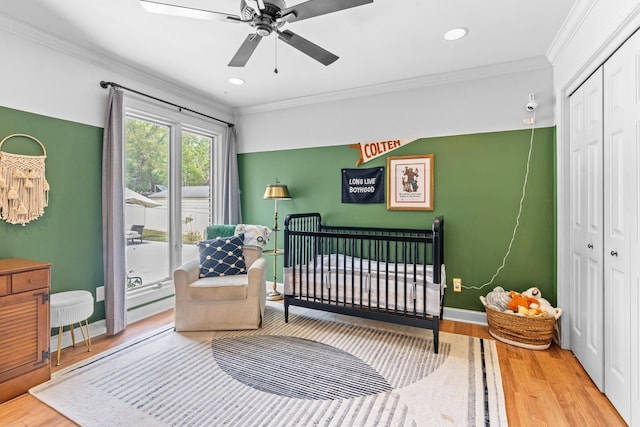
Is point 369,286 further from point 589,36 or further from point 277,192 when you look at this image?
point 589,36

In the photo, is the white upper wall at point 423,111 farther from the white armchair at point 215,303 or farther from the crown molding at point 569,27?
the white armchair at point 215,303

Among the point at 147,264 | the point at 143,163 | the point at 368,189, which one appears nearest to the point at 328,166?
the point at 368,189

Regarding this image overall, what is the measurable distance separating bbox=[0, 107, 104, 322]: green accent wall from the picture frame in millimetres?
2903

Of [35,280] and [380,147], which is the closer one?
[35,280]

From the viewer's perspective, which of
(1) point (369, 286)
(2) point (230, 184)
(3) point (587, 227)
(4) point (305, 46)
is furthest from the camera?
(2) point (230, 184)

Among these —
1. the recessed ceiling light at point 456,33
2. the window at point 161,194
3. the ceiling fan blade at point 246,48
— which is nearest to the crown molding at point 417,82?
the recessed ceiling light at point 456,33

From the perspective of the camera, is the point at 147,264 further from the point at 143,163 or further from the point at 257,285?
the point at 257,285

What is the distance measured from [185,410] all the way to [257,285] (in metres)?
1.23

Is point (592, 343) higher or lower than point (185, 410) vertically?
higher

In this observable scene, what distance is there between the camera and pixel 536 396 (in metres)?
1.97

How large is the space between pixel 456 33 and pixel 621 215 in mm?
1684

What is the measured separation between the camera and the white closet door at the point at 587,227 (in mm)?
2068

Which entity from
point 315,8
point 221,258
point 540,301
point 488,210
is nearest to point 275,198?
point 221,258

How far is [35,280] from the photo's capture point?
208 cm
